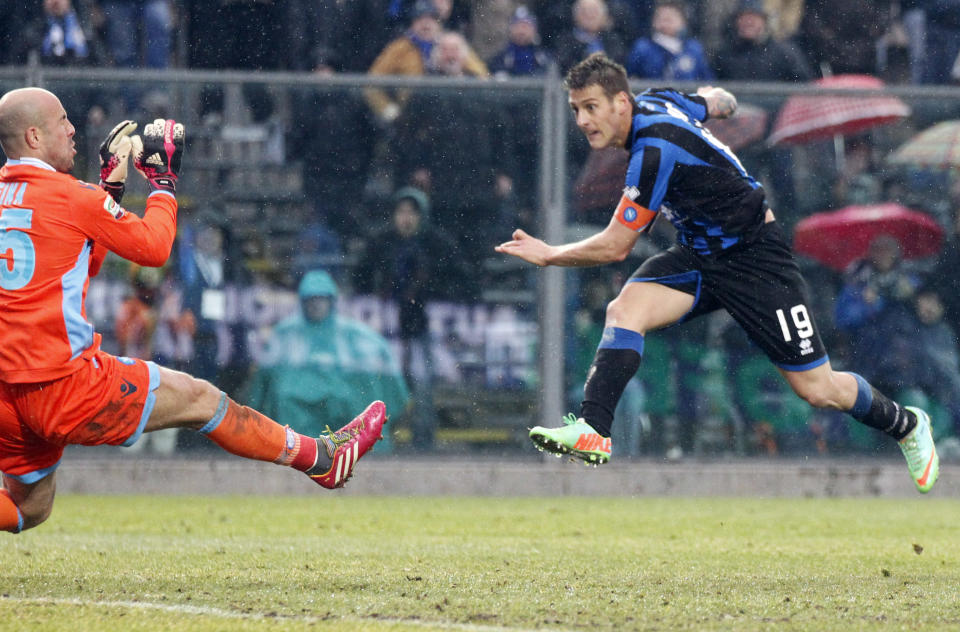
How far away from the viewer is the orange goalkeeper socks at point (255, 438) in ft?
18.2

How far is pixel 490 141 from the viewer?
33.2ft

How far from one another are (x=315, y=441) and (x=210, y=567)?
861 mm

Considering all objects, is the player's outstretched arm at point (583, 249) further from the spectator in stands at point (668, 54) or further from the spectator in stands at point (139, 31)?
the spectator in stands at point (139, 31)

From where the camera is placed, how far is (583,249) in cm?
644

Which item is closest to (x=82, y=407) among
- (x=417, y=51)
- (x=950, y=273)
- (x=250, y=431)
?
(x=250, y=431)

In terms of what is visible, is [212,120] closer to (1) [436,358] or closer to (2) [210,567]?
(1) [436,358]

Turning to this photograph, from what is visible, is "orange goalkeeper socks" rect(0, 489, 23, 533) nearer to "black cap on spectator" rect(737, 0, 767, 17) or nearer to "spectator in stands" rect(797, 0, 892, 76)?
"black cap on spectator" rect(737, 0, 767, 17)

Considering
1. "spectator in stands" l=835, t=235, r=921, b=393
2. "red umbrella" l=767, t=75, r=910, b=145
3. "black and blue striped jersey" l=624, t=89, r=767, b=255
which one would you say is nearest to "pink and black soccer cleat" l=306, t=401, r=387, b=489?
"black and blue striped jersey" l=624, t=89, r=767, b=255

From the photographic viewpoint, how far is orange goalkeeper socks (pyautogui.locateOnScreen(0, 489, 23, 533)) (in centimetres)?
553

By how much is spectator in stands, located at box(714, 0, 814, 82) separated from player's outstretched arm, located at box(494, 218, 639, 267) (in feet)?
21.2

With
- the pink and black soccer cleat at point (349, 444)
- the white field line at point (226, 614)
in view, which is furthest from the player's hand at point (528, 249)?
the white field line at point (226, 614)

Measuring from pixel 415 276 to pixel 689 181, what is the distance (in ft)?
12.7

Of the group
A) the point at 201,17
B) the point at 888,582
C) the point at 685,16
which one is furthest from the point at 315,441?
the point at 685,16

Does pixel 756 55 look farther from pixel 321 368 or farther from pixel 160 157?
pixel 160 157
